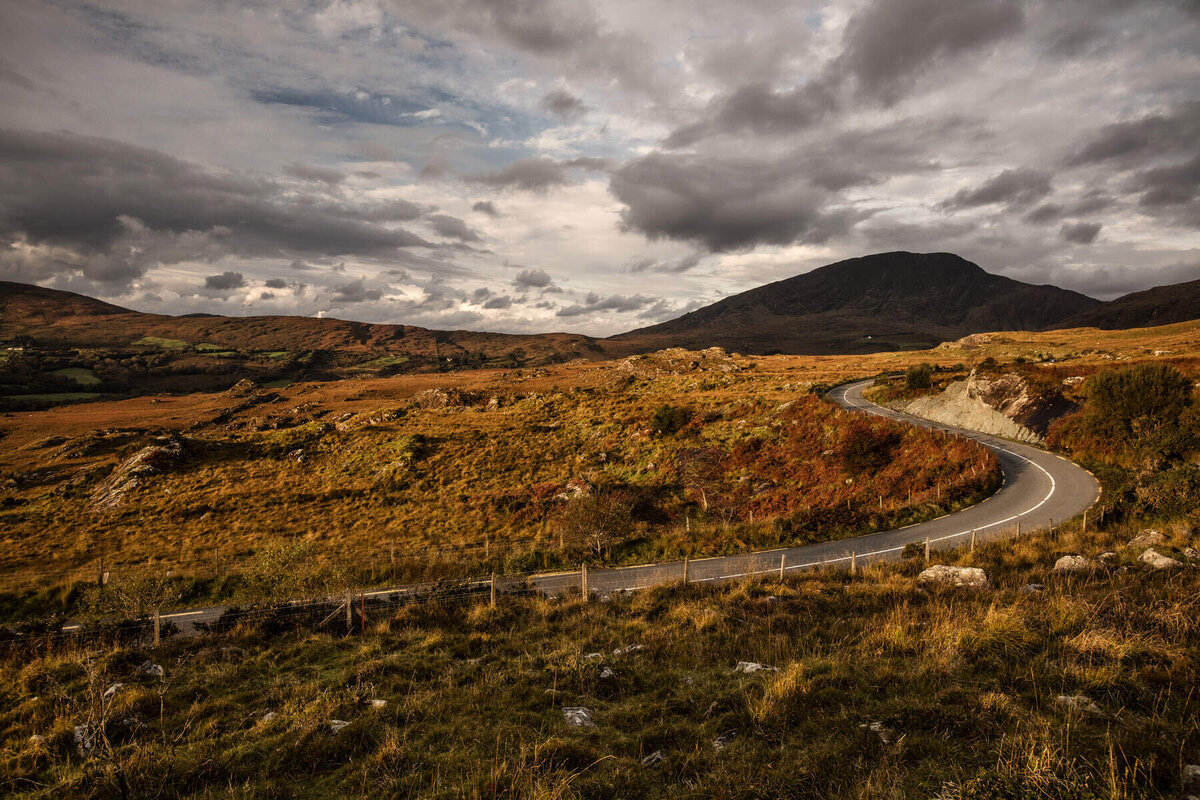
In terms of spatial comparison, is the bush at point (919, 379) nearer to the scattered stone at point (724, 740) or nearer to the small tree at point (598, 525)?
the small tree at point (598, 525)

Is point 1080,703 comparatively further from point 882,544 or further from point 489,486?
point 489,486

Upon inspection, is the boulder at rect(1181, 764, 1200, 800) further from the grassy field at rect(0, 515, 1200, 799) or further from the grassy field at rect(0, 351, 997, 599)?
the grassy field at rect(0, 351, 997, 599)

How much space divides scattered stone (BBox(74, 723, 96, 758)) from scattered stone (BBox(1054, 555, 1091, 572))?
20523 mm

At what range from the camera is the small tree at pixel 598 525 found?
2400cm

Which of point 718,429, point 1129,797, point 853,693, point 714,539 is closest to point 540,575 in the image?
point 714,539

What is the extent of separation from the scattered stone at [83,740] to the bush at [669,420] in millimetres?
38847

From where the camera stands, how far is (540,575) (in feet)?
69.3

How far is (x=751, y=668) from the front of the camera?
9.10 metres

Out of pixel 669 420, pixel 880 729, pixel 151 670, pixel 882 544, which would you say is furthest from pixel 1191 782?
pixel 669 420

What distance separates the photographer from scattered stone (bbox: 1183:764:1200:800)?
14.7 ft

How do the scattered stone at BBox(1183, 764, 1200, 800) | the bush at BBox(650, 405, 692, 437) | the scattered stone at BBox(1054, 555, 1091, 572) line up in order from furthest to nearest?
the bush at BBox(650, 405, 692, 437), the scattered stone at BBox(1054, 555, 1091, 572), the scattered stone at BBox(1183, 764, 1200, 800)

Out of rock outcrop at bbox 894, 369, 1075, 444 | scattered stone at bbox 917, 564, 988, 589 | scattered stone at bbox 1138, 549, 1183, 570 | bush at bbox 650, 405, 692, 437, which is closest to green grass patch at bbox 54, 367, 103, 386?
bush at bbox 650, 405, 692, 437

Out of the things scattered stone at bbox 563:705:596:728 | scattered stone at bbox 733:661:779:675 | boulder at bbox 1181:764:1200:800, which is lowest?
scattered stone at bbox 733:661:779:675

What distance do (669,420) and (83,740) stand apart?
131ft
